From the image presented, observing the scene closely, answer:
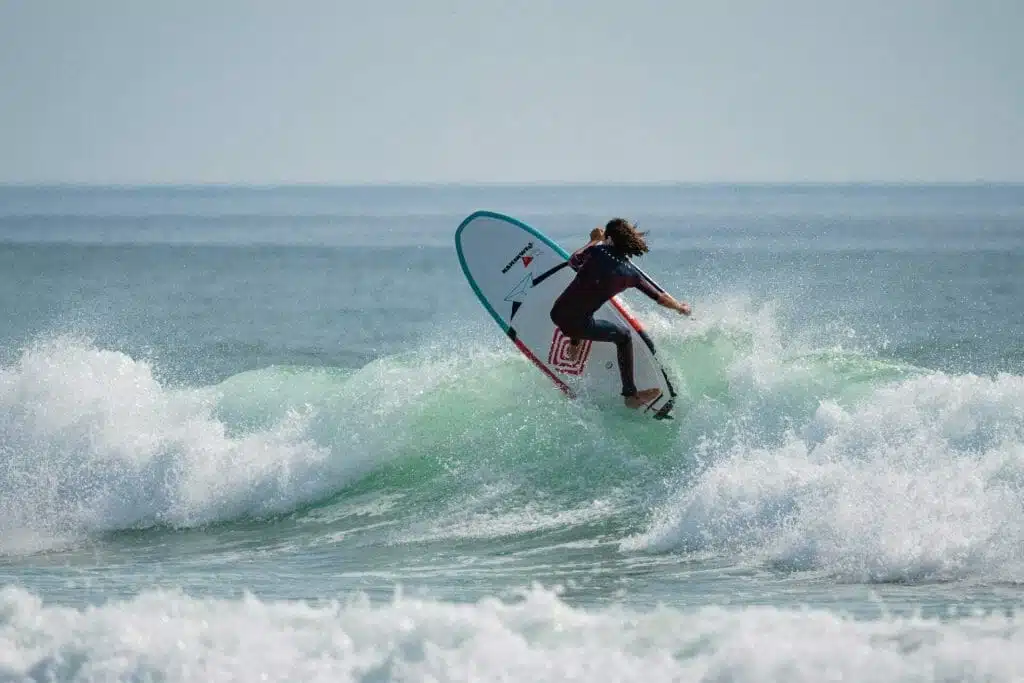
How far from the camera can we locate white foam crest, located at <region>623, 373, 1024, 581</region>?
9.25m

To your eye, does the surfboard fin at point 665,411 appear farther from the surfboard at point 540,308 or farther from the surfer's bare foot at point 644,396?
the surfer's bare foot at point 644,396

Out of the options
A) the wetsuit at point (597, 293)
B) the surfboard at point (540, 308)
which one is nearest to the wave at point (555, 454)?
the surfboard at point (540, 308)

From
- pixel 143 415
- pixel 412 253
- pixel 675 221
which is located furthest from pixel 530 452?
pixel 675 221

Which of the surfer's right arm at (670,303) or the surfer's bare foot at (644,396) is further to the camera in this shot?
the surfer's bare foot at (644,396)

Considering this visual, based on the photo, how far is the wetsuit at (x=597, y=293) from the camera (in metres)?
11.4

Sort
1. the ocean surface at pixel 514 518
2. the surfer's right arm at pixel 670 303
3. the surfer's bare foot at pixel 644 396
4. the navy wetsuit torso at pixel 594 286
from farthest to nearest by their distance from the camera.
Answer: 1. the surfer's bare foot at pixel 644 396
2. the navy wetsuit torso at pixel 594 286
3. the surfer's right arm at pixel 670 303
4. the ocean surface at pixel 514 518

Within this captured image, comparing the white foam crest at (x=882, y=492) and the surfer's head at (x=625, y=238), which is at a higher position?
the surfer's head at (x=625, y=238)

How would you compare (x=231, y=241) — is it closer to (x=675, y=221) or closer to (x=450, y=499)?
(x=675, y=221)

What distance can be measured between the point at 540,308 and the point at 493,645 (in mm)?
5578

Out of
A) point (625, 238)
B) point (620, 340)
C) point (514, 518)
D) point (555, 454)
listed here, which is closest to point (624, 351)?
point (620, 340)

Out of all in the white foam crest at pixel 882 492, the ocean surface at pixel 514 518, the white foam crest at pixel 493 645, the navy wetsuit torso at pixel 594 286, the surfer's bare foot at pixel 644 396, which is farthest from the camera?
the surfer's bare foot at pixel 644 396

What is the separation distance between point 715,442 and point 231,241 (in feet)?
163

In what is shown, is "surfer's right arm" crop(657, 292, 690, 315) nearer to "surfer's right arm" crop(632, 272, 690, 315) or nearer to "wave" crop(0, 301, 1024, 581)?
"surfer's right arm" crop(632, 272, 690, 315)

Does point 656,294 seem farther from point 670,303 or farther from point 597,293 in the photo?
point 597,293
